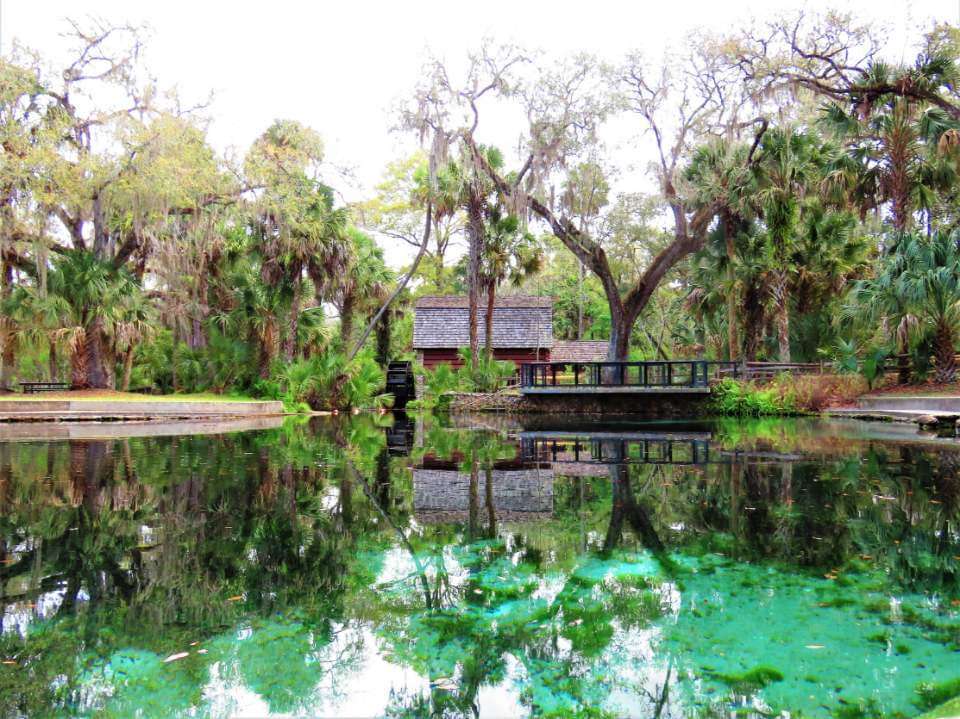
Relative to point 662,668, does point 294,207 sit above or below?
above

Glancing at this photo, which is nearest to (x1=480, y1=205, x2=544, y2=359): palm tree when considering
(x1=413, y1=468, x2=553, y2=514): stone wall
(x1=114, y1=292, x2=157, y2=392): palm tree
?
(x1=114, y1=292, x2=157, y2=392): palm tree

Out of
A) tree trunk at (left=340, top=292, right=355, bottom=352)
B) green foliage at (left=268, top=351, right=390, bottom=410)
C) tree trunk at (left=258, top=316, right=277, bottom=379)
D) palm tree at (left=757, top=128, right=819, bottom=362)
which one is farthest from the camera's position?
tree trunk at (left=340, top=292, right=355, bottom=352)

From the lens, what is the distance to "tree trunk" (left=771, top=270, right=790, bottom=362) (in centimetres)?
2223

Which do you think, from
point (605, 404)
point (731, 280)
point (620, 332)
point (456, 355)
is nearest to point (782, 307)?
point (731, 280)

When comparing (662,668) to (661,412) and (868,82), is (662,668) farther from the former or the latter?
(868,82)

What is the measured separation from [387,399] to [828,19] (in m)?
18.3

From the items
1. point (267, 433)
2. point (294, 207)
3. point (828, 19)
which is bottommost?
point (267, 433)

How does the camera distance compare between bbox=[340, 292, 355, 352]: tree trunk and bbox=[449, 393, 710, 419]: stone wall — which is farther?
bbox=[340, 292, 355, 352]: tree trunk

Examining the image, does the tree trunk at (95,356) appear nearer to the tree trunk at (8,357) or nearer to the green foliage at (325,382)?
the tree trunk at (8,357)

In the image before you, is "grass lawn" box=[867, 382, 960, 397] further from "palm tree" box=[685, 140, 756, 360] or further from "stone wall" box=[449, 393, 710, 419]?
"palm tree" box=[685, 140, 756, 360]

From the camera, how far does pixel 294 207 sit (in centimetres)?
2245

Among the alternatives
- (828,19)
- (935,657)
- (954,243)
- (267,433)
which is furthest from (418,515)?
(828,19)

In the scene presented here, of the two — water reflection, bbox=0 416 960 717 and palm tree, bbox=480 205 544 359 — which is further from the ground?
palm tree, bbox=480 205 544 359

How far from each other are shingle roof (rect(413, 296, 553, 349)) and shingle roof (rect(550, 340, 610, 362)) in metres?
4.56
